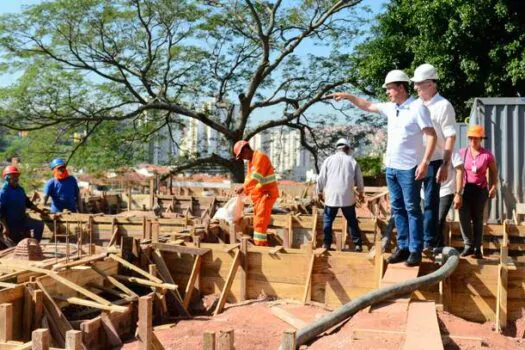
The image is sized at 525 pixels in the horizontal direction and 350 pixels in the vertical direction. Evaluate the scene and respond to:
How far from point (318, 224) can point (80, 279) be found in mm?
4181

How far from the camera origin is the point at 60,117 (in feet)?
78.7

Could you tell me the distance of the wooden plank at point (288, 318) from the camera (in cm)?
599

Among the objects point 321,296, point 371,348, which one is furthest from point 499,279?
point 371,348

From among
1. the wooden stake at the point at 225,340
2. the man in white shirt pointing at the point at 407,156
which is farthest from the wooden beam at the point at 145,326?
the man in white shirt pointing at the point at 407,156

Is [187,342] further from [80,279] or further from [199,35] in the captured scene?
Answer: [199,35]

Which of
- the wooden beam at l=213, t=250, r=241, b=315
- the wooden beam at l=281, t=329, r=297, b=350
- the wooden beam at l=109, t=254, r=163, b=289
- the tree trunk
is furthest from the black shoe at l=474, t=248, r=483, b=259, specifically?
the tree trunk

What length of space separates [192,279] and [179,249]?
1.46ft

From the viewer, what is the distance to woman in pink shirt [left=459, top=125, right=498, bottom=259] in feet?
22.7

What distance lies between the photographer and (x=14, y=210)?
10.2 metres

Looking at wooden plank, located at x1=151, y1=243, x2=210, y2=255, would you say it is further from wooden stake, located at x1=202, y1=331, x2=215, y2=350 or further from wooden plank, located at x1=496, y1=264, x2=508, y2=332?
wooden stake, located at x1=202, y1=331, x2=215, y2=350

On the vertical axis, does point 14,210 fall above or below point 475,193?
below

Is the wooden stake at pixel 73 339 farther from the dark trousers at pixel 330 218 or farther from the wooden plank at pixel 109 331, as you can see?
the dark trousers at pixel 330 218

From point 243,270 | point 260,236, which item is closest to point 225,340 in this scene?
point 243,270

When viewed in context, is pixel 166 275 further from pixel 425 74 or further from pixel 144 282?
pixel 425 74
